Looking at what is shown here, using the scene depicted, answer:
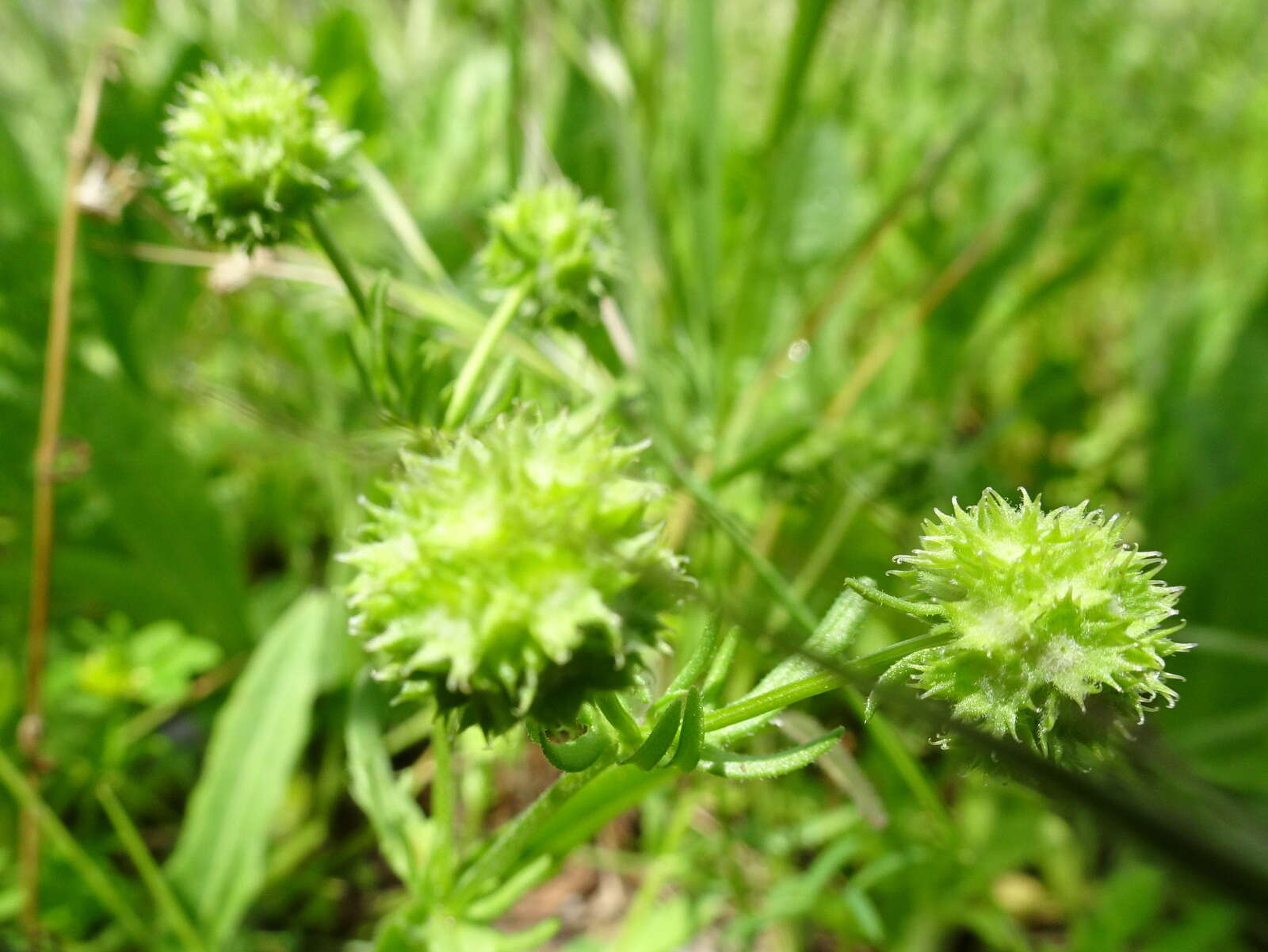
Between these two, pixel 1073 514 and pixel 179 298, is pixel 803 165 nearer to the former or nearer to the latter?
pixel 179 298

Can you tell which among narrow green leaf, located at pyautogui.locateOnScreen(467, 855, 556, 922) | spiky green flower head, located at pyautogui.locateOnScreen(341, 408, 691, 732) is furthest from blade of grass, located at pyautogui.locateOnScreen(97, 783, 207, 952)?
spiky green flower head, located at pyautogui.locateOnScreen(341, 408, 691, 732)

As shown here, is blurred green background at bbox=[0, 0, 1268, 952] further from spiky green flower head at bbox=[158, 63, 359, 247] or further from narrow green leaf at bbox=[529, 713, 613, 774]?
narrow green leaf at bbox=[529, 713, 613, 774]

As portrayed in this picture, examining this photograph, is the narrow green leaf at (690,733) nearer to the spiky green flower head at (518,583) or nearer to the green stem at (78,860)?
the spiky green flower head at (518,583)

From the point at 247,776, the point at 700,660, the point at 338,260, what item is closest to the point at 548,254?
the point at 338,260

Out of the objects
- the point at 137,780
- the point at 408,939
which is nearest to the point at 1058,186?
the point at 408,939

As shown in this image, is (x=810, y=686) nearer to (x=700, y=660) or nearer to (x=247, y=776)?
(x=700, y=660)

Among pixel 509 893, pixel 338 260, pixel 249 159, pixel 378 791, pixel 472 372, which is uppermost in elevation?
pixel 249 159
